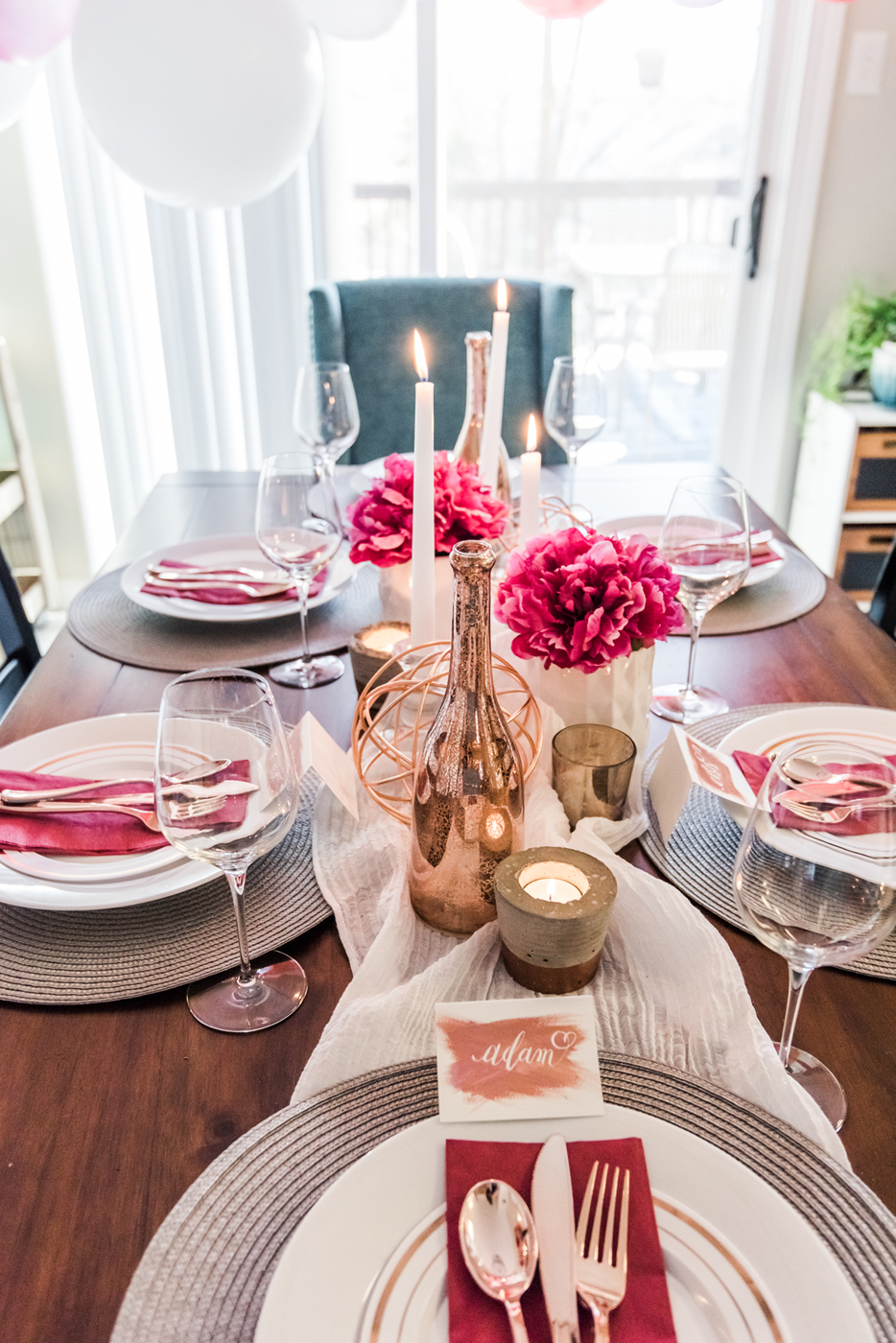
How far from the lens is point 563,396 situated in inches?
58.5

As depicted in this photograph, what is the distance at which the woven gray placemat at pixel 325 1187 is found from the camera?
45cm

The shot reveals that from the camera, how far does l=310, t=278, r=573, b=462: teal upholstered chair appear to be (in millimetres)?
2107

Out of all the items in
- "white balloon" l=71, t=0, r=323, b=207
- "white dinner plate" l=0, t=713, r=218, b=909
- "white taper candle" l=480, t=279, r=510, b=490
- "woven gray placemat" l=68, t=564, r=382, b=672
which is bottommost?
"woven gray placemat" l=68, t=564, r=382, b=672

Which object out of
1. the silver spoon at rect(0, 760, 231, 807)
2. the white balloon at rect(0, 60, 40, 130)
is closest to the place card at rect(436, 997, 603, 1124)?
the silver spoon at rect(0, 760, 231, 807)

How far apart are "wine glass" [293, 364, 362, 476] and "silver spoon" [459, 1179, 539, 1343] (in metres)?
1.25

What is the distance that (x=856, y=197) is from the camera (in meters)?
2.89

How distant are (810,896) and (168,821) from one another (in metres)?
0.38

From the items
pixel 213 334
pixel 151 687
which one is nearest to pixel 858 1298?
pixel 151 687

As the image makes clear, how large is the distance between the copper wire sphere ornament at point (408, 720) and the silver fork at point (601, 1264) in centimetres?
33

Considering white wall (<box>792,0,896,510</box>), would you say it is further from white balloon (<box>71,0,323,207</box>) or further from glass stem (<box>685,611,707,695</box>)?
glass stem (<box>685,611,707,695</box>)

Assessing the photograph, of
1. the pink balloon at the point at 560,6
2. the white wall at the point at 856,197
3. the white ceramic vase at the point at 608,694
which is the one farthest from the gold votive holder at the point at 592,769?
the white wall at the point at 856,197

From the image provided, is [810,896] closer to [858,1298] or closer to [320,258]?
[858,1298]

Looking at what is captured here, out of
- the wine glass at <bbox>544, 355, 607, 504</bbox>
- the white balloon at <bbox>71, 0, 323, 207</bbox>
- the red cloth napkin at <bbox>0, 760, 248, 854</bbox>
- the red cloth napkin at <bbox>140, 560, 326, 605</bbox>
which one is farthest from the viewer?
the white balloon at <bbox>71, 0, 323, 207</bbox>

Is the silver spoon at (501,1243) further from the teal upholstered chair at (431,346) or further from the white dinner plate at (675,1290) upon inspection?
the teal upholstered chair at (431,346)
